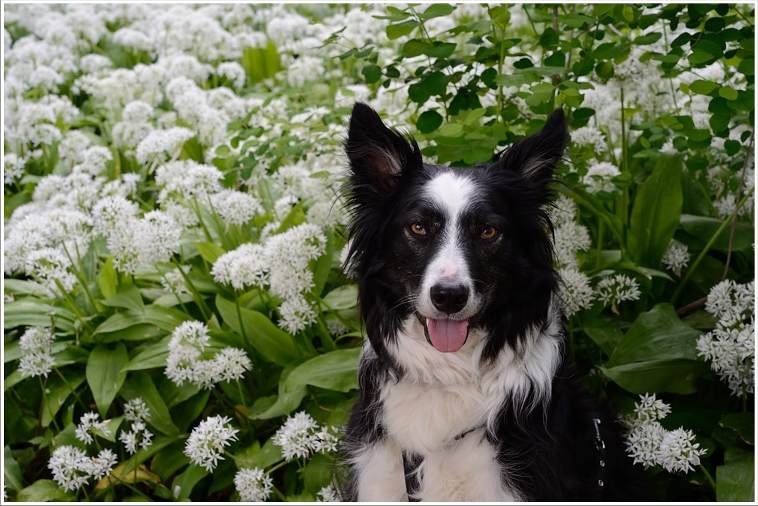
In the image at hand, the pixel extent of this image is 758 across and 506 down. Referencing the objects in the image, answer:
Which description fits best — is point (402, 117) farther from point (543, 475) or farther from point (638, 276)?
point (543, 475)

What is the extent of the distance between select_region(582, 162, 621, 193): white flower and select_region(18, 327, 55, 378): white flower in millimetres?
2770

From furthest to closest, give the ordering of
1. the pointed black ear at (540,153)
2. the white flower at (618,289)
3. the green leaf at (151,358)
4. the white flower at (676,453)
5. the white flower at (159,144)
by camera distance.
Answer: the white flower at (159,144) < the green leaf at (151,358) < the white flower at (618,289) < the white flower at (676,453) < the pointed black ear at (540,153)

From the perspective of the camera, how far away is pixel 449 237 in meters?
2.91

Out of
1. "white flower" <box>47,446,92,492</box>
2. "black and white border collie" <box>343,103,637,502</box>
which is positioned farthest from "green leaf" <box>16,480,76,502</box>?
"black and white border collie" <box>343,103,637,502</box>

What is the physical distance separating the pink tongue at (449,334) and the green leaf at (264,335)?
4.57 feet

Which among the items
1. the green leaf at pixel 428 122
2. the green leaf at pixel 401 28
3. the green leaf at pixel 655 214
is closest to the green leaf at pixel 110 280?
the green leaf at pixel 428 122

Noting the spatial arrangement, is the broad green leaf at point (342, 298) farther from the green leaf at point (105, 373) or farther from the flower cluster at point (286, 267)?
the green leaf at point (105, 373)

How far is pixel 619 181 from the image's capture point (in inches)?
160

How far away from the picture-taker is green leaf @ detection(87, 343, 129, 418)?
13.9 ft

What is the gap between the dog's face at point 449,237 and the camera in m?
2.88

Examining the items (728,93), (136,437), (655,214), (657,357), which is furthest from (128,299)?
(728,93)

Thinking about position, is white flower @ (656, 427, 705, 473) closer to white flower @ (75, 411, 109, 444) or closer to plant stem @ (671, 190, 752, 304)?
plant stem @ (671, 190, 752, 304)

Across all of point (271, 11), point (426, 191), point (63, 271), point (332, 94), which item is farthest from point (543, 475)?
point (271, 11)

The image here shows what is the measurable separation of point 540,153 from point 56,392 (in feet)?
9.56
